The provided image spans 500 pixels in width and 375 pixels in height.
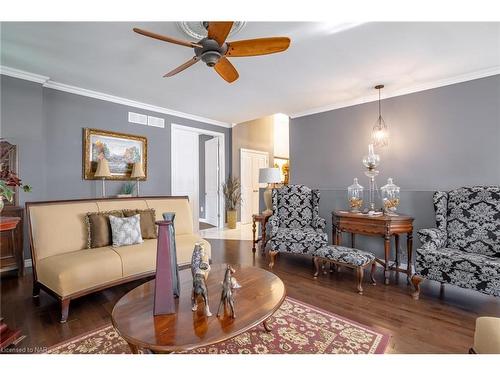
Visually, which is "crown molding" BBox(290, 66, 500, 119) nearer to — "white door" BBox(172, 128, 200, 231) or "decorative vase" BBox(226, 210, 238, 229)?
"white door" BBox(172, 128, 200, 231)

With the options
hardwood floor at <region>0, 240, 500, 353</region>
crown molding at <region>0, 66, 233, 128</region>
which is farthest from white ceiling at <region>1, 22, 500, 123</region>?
hardwood floor at <region>0, 240, 500, 353</region>

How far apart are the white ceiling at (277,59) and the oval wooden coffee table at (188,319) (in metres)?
2.19

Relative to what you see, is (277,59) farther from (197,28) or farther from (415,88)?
(415,88)

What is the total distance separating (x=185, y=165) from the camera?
518cm

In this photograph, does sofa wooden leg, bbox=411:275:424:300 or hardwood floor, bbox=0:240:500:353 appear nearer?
hardwood floor, bbox=0:240:500:353

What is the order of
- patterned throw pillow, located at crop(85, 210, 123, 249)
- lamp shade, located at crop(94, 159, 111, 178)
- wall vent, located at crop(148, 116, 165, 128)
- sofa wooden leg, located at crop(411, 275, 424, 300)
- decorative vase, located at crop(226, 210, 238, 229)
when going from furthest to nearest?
decorative vase, located at crop(226, 210, 238, 229), wall vent, located at crop(148, 116, 165, 128), lamp shade, located at crop(94, 159, 111, 178), patterned throw pillow, located at crop(85, 210, 123, 249), sofa wooden leg, located at crop(411, 275, 424, 300)

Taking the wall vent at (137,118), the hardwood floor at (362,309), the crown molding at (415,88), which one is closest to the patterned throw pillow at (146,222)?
the hardwood floor at (362,309)

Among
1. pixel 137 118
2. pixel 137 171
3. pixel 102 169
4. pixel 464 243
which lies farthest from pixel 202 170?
pixel 464 243

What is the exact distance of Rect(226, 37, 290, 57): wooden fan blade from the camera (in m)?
1.70

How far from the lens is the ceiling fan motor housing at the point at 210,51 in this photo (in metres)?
1.76

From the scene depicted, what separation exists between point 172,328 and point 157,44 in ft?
8.32

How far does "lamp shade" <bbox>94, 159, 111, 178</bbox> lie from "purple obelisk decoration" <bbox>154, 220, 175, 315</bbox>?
9.73ft

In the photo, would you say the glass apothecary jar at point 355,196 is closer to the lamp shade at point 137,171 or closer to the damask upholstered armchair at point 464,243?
the damask upholstered armchair at point 464,243
